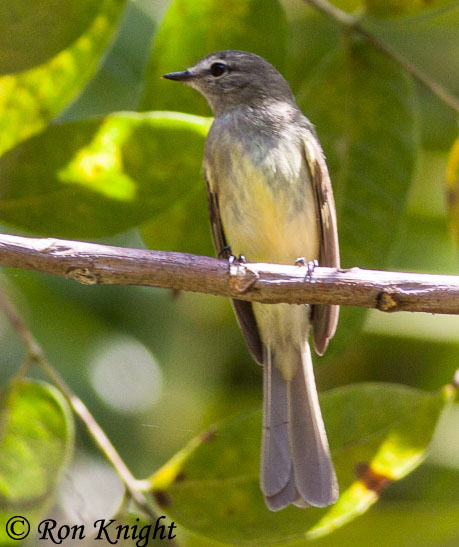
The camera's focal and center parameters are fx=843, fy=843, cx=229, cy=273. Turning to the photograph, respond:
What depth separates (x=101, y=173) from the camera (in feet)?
8.75

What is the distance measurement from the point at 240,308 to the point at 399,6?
131 cm

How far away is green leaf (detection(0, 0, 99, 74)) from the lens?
8.58 feet

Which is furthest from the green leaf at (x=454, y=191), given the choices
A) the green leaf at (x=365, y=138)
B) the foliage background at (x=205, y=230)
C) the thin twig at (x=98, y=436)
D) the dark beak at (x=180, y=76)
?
the thin twig at (x=98, y=436)

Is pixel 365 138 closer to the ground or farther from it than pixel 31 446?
farther from it

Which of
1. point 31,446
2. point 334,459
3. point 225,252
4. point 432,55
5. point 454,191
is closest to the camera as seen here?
point 31,446

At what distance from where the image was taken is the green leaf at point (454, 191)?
290 cm

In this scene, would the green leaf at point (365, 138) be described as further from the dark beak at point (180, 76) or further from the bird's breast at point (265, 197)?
the dark beak at point (180, 76)

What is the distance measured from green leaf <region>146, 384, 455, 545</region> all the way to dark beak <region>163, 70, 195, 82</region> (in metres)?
1.24

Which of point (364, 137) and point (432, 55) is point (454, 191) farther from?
point (432, 55)

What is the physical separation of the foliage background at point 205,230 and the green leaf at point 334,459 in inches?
14.4

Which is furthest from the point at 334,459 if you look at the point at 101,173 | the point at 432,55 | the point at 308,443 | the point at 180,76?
the point at 432,55

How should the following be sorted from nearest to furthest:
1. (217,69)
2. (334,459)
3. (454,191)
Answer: (334,459) < (454,191) < (217,69)

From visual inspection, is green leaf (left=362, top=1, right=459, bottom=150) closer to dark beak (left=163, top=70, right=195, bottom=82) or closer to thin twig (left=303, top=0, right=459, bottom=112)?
thin twig (left=303, top=0, right=459, bottom=112)

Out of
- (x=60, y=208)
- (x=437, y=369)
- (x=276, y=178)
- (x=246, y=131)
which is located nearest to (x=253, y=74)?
(x=246, y=131)
